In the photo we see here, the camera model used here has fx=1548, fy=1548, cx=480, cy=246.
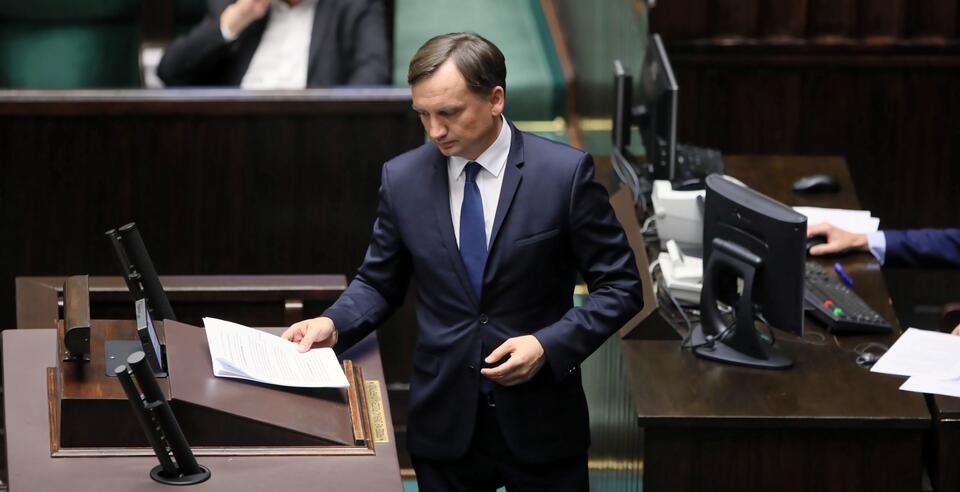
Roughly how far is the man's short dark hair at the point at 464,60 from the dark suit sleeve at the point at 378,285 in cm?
24

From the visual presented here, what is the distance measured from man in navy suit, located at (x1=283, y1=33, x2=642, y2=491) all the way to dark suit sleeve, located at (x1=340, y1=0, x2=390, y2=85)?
2073mm

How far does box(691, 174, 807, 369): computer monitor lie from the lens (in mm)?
3041

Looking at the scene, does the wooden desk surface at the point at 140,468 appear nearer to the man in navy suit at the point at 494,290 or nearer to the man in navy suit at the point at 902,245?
the man in navy suit at the point at 494,290

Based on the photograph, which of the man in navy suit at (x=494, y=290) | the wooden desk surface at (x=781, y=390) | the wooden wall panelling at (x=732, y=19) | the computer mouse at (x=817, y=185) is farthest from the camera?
the wooden wall panelling at (x=732, y=19)

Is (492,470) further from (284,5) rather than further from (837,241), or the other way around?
(284,5)

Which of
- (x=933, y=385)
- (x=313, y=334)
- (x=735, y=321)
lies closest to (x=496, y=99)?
(x=313, y=334)

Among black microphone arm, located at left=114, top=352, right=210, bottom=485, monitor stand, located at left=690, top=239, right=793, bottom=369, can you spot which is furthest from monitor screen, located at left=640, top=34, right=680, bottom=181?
black microphone arm, located at left=114, top=352, right=210, bottom=485

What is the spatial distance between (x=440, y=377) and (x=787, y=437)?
2.44ft

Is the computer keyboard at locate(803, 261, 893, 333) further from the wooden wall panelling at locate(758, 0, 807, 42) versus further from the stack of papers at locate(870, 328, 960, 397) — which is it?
the wooden wall panelling at locate(758, 0, 807, 42)

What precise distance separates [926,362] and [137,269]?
160cm

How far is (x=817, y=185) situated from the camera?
421 centimetres

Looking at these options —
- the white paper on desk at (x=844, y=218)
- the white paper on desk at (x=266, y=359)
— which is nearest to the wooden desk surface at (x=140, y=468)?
the white paper on desk at (x=266, y=359)

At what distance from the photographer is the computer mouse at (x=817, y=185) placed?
421 cm

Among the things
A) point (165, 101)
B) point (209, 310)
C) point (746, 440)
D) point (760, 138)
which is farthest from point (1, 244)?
point (760, 138)
